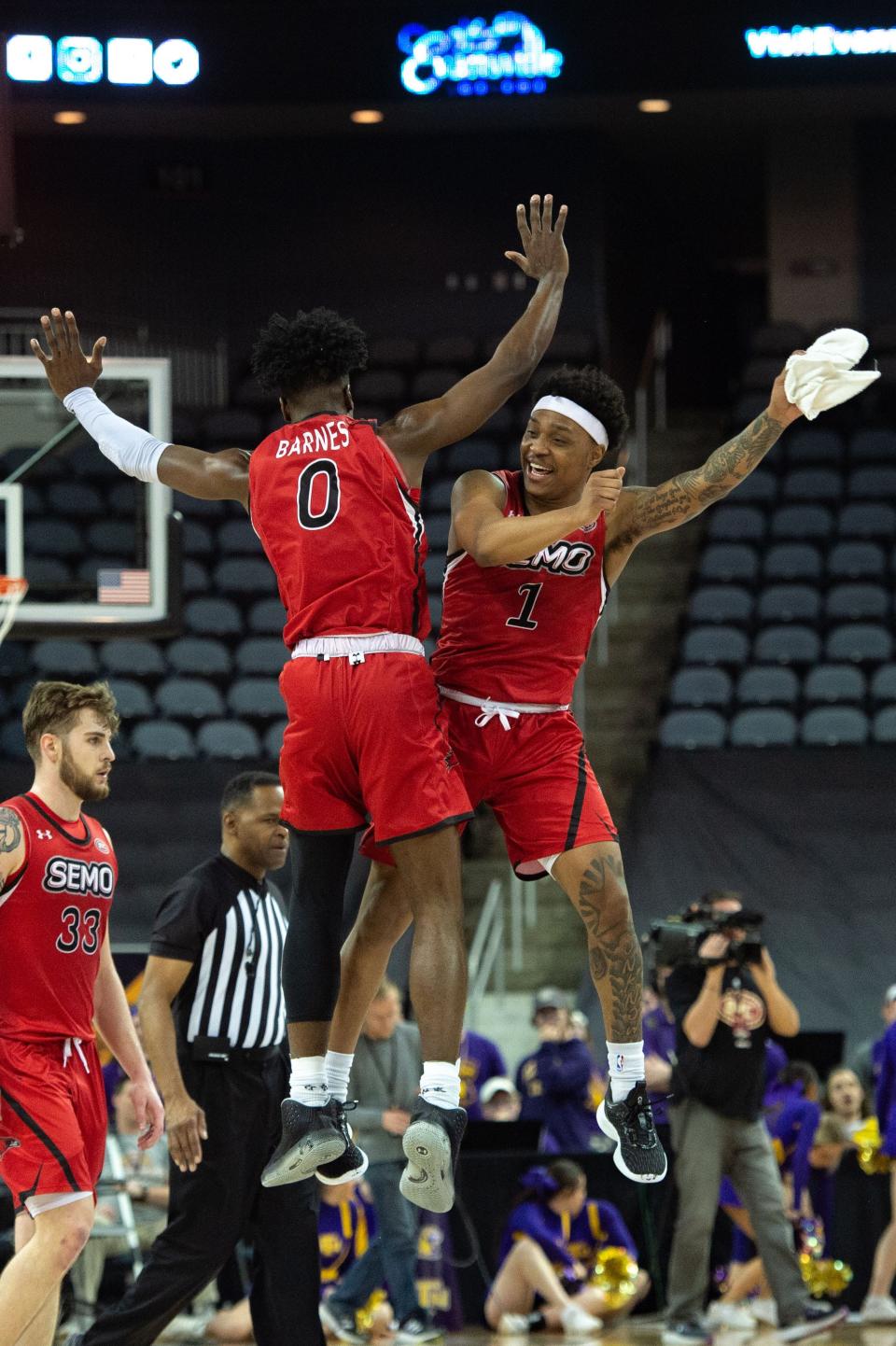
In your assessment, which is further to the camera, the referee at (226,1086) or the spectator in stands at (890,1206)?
the spectator in stands at (890,1206)

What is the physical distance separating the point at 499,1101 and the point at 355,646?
236 inches

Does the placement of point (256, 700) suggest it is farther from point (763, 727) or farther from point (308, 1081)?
point (308, 1081)

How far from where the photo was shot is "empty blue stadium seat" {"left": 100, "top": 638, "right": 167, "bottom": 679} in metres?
16.0

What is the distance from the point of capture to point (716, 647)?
16.0 meters

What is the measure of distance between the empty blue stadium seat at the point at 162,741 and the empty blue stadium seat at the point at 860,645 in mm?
5521

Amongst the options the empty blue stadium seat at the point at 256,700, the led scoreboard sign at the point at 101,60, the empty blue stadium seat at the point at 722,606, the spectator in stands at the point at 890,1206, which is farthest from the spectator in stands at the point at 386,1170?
the led scoreboard sign at the point at 101,60

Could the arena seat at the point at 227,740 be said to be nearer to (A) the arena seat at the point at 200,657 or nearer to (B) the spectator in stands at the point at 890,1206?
(A) the arena seat at the point at 200,657

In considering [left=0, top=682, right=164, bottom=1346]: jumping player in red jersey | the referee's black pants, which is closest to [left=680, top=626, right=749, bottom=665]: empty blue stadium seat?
the referee's black pants

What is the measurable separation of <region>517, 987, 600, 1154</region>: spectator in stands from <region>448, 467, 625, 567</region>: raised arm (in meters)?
5.35

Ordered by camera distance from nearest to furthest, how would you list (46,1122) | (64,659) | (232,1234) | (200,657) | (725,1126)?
(46,1122) → (232,1234) → (725,1126) → (64,659) → (200,657)

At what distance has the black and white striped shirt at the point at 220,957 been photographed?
7145mm

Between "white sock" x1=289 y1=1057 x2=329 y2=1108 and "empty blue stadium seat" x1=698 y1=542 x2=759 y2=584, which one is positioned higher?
"empty blue stadium seat" x1=698 y1=542 x2=759 y2=584

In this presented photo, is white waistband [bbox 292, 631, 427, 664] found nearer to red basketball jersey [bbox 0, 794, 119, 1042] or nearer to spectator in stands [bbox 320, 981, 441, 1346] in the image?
red basketball jersey [bbox 0, 794, 119, 1042]

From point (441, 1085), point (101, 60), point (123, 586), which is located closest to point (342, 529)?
point (441, 1085)
